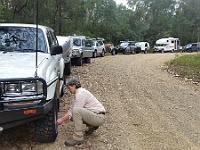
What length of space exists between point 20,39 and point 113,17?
43.7 meters

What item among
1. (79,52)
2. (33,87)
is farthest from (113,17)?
(33,87)

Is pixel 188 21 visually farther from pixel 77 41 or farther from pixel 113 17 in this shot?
pixel 77 41

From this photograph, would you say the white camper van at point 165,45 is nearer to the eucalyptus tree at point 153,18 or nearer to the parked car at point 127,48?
the parked car at point 127,48

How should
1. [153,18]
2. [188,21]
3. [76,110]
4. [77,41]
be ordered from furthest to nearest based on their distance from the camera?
[188,21] < [153,18] < [77,41] < [76,110]

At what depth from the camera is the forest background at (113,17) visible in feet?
108

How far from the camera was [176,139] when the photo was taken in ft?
17.0

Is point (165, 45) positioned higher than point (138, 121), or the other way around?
point (165, 45)

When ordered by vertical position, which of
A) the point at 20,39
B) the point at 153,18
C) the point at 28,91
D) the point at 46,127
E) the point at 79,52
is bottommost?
the point at 46,127

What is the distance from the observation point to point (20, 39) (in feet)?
19.1

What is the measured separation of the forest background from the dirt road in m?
7.25

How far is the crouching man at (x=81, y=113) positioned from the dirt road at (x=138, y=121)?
0.17 meters

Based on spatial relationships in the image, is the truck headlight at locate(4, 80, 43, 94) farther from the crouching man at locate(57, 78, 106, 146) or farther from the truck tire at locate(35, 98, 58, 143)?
the crouching man at locate(57, 78, 106, 146)

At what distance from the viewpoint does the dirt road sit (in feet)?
16.0

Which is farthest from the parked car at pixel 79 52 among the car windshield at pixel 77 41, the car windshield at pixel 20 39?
the car windshield at pixel 20 39
